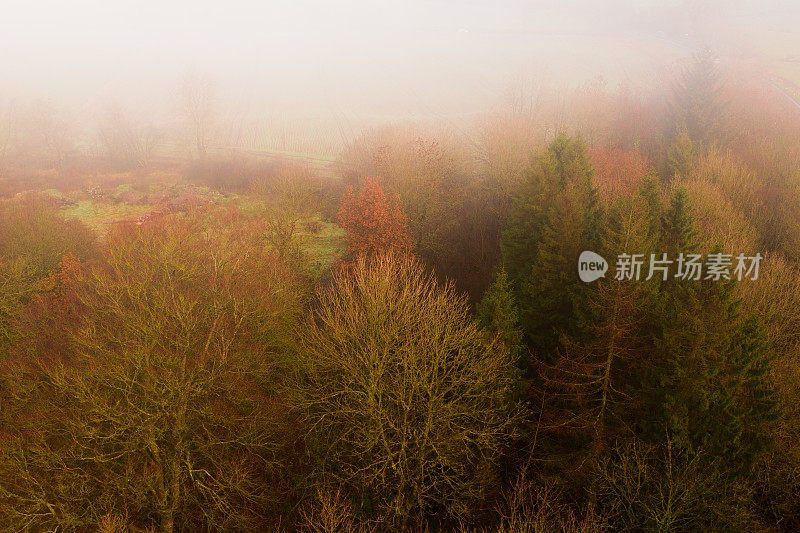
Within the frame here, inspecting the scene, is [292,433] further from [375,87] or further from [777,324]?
[375,87]

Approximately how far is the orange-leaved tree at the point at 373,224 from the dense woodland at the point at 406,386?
504cm

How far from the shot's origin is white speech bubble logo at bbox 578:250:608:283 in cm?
1840

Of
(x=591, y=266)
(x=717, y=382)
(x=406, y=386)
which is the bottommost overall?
(x=406, y=386)

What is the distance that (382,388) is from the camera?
47.5ft

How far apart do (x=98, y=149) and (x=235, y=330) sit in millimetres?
52749

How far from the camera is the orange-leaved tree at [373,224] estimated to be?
27.1m

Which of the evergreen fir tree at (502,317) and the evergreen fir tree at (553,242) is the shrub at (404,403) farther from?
the evergreen fir tree at (553,242)

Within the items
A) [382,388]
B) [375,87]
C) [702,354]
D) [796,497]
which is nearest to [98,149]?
[375,87]

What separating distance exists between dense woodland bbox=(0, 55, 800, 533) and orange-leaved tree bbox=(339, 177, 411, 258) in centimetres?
504
